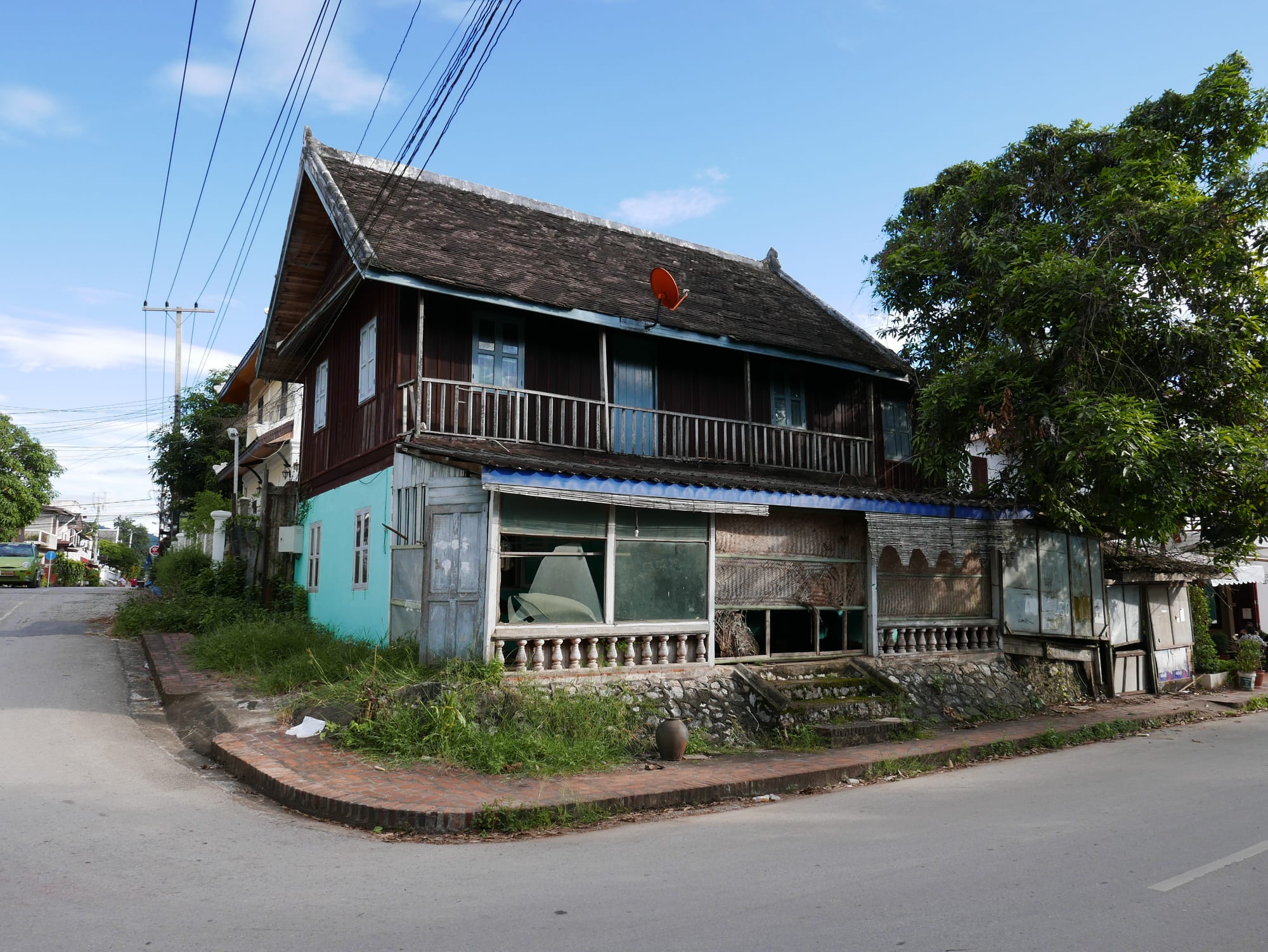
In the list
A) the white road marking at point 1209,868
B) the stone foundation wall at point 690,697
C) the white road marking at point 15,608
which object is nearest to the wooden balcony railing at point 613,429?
the stone foundation wall at point 690,697

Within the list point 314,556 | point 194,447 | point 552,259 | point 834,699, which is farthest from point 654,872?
point 194,447

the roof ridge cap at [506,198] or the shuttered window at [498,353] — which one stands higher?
the roof ridge cap at [506,198]

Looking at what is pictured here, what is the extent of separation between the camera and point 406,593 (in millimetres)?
10938

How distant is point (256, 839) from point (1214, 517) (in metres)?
13.8

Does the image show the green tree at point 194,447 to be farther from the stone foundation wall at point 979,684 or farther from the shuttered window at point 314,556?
the stone foundation wall at point 979,684

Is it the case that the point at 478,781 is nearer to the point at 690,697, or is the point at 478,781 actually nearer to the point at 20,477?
the point at 690,697

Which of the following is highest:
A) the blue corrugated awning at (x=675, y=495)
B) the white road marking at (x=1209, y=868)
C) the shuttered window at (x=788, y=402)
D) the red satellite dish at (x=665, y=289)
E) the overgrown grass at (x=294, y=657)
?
the red satellite dish at (x=665, y=289)

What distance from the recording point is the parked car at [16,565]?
33.8 meters

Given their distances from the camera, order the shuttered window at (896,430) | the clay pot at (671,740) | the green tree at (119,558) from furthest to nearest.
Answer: the green tree at (119,558), the shuttered window at (896,430), the clay pot at (671,740)

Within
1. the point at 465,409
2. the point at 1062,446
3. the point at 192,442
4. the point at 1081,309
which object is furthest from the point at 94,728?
the point at 192,442

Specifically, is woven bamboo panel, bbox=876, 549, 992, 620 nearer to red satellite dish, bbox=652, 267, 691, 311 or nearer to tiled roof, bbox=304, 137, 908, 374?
tiled roof, bbox=304, 137, 908, 374

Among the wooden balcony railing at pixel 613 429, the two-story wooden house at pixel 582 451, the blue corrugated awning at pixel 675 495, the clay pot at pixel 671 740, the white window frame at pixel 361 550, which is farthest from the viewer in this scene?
the white window frame at pixel 361 550

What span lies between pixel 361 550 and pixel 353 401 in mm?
2627

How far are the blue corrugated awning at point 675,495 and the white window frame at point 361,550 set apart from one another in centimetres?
456
